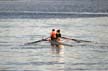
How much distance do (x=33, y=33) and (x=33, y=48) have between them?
16.9 meters

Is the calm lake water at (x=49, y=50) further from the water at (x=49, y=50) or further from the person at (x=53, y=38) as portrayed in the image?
the person at (x=53, y=38)

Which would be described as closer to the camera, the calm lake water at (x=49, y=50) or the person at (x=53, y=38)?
the calm lake water at (x=49, y=50)

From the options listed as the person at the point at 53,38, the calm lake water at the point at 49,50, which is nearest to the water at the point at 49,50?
the calm lake water at the point at 49,50

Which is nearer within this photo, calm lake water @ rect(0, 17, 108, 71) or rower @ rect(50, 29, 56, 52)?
calm lake water @ rect(0, 17, 108, 71)

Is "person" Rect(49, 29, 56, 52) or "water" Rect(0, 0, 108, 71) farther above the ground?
"person" Rect(49, 29, 56, 52)

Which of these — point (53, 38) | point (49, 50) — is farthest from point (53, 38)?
point (49, 50)

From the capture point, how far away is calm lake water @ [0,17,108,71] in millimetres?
47438

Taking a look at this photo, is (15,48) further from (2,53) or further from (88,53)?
(88,53)

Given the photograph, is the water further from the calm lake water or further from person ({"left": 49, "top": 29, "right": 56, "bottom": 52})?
person ({"left": 49, "top": 29, "right": 56, "bottom": 52})

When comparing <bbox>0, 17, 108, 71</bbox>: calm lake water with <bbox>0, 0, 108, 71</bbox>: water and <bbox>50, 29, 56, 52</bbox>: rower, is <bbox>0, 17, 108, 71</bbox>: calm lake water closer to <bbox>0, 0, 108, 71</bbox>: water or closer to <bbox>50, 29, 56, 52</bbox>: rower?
<bbox>0, 0, 108, 71</bbox>: water

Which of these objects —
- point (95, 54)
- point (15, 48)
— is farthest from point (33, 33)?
point (95, 54)

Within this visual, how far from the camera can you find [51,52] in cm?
5481

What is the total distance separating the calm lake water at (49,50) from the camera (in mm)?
47438

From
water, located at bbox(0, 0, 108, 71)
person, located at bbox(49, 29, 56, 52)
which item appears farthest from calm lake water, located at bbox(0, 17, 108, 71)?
person, located at bbox(49, 29, 56, 52)
